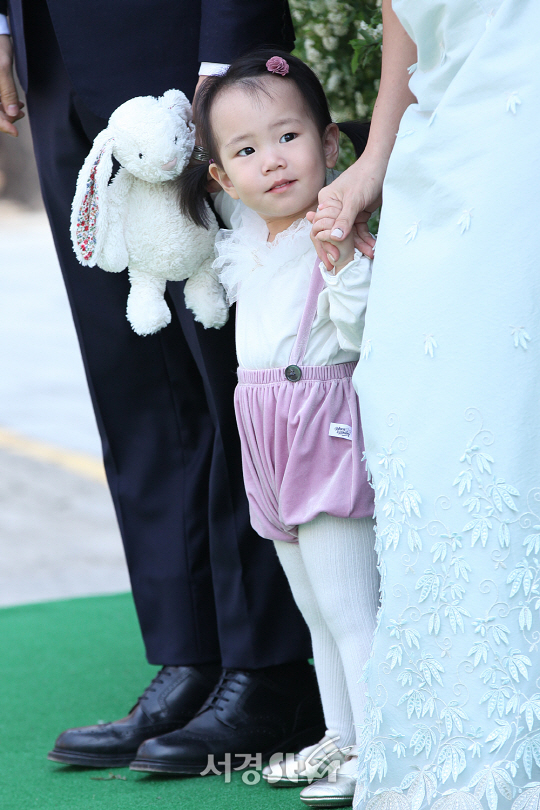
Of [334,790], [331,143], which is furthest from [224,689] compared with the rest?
[331,143]

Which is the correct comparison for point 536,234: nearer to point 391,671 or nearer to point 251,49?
point 391,671

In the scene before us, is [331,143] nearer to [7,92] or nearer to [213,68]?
[213,68]

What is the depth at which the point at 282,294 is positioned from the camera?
130 centimetres

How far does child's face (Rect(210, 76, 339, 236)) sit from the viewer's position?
125cm

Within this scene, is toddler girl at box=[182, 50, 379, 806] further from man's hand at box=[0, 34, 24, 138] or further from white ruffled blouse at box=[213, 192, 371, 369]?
man's hand at box=[0, 34, 24, 138]

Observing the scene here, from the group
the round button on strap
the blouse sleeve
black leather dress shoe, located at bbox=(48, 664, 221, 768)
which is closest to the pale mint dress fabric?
the blouse sleeve

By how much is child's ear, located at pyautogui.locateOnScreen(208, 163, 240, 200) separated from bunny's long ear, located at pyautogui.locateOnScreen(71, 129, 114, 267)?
0.15 m

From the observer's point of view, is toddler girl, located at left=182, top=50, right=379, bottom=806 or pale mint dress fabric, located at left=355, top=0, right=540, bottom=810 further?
toddler girl, located at left=182, top=50, right=379, bottom=806

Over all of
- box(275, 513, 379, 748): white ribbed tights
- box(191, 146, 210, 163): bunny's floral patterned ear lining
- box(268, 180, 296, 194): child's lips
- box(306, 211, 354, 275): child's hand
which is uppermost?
box(191, 146, 210, 163): bunny's floral patterned ear lining

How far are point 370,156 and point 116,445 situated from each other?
74 cm

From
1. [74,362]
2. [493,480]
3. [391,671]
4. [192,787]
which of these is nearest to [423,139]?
[493,480]

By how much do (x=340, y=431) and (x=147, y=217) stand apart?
454mm

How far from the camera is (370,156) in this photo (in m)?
1.18

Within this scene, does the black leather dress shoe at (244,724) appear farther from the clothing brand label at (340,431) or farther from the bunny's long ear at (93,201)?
the bunny's long ear at (93,201)
